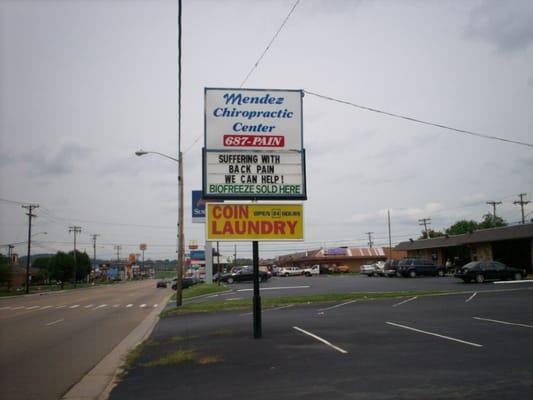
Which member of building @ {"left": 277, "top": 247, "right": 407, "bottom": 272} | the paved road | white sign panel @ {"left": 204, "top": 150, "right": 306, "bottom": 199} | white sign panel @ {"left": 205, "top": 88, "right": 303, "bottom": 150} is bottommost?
the paved road

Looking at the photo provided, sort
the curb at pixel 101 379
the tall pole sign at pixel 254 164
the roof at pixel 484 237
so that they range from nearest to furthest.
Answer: the curb at pixel 101 379 → the tall pole sign at pixel 254 164 → the roof at pixel 484 237

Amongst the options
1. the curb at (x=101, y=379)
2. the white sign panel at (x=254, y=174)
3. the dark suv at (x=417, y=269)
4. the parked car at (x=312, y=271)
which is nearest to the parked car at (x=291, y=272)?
the parked car at (x=312, y=271)

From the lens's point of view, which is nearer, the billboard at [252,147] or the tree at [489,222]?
the billboard at [252,147]

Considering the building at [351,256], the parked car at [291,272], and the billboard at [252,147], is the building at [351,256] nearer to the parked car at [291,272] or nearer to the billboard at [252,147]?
the parked car at [291,272]

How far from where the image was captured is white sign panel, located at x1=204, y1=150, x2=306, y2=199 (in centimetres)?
1337

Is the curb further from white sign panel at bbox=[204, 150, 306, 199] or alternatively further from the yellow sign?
white sign panel at bbox=[204, 150, 306, 199]

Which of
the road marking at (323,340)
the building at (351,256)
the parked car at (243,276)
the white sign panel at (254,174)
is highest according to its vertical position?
the white sign panel at (254,174)

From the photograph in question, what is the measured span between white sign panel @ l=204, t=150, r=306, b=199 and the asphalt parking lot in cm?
395

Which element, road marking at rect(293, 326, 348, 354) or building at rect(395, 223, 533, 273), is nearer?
road marking at rect(293, 326, 348, 354)

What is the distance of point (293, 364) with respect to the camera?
30.5ft

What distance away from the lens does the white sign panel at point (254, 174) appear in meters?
13.4

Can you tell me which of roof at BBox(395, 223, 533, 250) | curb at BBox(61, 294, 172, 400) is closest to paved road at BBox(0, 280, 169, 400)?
curb at BBox(61, 294, 172, 400)

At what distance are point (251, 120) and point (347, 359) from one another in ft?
23.5

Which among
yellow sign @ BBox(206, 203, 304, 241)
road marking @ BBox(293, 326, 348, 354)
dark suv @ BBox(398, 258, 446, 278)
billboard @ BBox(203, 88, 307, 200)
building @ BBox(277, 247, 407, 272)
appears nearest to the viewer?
road marking @ BBox(293, 326, 348, 354)
